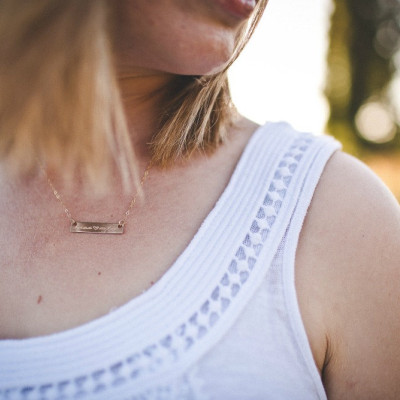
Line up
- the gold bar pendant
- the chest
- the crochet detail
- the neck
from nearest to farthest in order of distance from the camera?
the crochet detail < the chest < the gold bar pendant < the neck

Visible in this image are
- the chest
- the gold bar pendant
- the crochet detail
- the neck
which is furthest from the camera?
the neck

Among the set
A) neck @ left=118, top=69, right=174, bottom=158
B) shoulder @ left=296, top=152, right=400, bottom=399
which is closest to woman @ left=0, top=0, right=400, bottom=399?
shoulder @ left=296, top=152, right=400, bottom=399

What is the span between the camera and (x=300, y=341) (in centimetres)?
98

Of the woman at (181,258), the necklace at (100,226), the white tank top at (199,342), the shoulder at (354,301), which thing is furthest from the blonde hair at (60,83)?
the shoulder at (354,301)

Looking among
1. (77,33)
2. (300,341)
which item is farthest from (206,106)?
(300,341)

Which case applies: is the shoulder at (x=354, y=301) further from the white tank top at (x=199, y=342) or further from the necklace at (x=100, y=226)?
the necklace at (x=100, y=226)

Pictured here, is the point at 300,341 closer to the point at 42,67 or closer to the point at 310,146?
the point at 310,146

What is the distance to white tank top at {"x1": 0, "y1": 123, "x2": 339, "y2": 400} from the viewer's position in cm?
96

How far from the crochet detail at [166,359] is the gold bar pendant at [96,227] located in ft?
1.04

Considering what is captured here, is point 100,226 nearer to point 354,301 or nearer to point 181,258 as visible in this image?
point 181,258

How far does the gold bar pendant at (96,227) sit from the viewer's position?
1.19m

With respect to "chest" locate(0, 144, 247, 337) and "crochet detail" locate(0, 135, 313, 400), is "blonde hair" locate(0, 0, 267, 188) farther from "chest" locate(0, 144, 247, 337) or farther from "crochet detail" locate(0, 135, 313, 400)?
"crochet detail" locate(0, 135, 313, 400)

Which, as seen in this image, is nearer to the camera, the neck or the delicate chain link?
the delicate chain link

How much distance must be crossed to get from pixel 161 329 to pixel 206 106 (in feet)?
2.28
